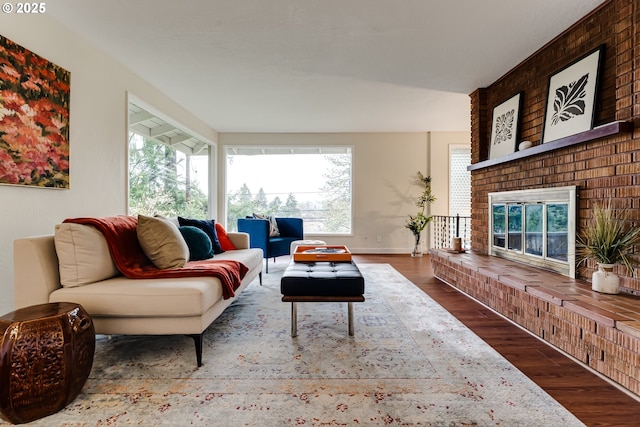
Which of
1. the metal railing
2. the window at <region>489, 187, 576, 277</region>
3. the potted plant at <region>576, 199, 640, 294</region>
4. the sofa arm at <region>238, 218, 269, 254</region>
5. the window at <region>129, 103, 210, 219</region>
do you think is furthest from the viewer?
the metal railing

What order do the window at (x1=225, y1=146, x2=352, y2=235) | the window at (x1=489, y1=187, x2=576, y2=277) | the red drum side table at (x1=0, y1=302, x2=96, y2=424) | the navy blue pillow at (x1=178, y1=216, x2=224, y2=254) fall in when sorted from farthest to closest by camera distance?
the window at (x1=225, y1=146, x2=352, y2=235)
the navy blue pillow at (x1=178, y1=216, x2=224, y2=254)
the window at (x1=489, y1=187, x2=576, y2=277)
the red drum side table at (x1=0, y1=302, x2=96, y2=424)

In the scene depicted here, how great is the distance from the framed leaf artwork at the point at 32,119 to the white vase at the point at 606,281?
407 centimetres

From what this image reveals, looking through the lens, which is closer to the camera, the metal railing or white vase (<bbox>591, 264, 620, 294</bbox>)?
white vase (<bbox>591, 264, 620, 294</bbox>)

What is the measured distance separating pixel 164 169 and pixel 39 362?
153 inches

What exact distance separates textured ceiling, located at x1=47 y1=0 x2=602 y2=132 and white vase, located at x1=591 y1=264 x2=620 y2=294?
78.6 inches

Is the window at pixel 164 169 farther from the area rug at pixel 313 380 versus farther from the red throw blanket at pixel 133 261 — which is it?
the area rug at pixel 313 380

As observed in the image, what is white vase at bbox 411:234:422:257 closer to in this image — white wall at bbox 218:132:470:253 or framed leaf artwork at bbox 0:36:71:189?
white wall at bbox 218:132:470:253

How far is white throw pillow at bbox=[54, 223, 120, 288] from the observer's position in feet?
6.00

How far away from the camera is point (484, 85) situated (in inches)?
153

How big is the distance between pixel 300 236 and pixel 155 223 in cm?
291

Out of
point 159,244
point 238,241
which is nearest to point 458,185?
point 238,241

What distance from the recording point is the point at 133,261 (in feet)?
7.16

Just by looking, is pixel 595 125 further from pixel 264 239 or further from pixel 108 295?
pixel 264 239

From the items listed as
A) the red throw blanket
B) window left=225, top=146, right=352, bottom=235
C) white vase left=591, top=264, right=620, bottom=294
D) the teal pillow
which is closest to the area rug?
the red throw blanket
